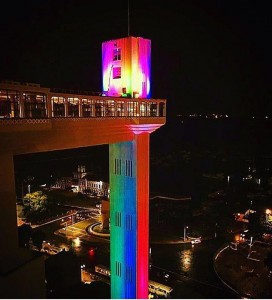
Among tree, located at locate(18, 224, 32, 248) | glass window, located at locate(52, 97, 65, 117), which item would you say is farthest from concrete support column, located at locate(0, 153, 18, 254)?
tree, located at locate(18, 224, 32, 248)

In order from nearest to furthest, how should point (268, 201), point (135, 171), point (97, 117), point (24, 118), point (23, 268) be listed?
point (23, 268), point (24, 118), point (97, 117), point (135, 171), point (268, 201)

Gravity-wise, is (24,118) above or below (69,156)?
above

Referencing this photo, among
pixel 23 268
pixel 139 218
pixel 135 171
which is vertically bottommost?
pixel 139 218

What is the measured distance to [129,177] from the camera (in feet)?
44.7

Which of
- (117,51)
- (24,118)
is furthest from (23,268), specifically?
(117,51)

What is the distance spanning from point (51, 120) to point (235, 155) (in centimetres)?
8886

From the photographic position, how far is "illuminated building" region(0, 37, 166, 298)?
23.4 feet

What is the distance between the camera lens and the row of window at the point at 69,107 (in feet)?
25.3

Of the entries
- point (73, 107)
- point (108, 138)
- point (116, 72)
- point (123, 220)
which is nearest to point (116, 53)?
point (116, 72)

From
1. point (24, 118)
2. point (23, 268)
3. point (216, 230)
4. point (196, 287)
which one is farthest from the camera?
point (216, 230)

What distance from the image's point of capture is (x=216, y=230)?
32.9m

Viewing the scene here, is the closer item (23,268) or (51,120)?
(23,268)

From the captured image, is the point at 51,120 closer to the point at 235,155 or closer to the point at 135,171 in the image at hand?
the point at 135,171

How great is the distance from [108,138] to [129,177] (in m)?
2.60
